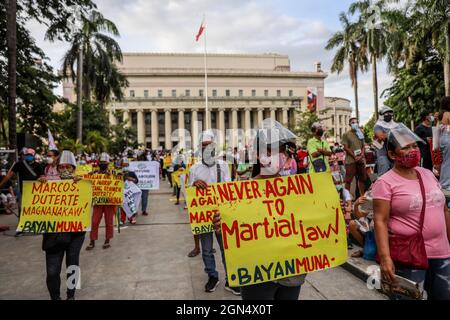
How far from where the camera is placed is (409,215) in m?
2.56

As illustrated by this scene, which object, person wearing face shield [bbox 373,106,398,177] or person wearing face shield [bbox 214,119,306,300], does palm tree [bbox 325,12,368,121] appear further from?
person wearing face shield [bbox 214,119,306,300]

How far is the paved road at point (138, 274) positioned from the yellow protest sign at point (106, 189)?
0.83m

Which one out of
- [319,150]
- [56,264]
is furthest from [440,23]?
[56,264]

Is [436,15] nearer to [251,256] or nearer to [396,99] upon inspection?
[396,99]

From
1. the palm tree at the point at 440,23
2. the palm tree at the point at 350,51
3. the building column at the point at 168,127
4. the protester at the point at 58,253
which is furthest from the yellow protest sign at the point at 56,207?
the building column at the point at 168,127

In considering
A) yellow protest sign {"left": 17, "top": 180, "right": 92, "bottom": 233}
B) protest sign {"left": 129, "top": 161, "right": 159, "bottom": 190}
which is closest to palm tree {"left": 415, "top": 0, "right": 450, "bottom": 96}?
protest sign {"left": 129, "top": 161, "right": 159, "bottom": 190}

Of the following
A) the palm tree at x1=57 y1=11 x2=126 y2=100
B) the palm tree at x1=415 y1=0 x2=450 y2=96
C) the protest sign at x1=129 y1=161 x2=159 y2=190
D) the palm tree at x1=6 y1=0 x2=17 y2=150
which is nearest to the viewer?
the protest sign at x1=129 y1=161 x2=159 y2=190

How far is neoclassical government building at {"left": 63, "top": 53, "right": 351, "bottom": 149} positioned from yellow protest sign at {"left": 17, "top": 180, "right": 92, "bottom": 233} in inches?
3188

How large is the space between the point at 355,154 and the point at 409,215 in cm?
494

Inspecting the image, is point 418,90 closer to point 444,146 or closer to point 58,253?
point 444,146

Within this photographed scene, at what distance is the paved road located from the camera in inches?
169

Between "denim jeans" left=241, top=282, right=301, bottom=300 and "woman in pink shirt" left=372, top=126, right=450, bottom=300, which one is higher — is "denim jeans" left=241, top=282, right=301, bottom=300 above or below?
below

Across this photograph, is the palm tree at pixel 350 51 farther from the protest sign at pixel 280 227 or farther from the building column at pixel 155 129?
the building column at pixel 155 129
